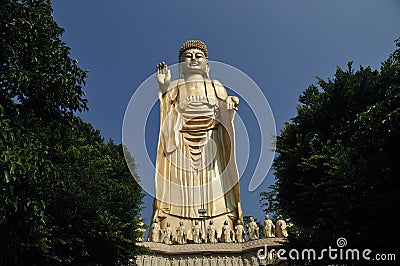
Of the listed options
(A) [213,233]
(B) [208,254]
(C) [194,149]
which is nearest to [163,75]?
(C) [194,149]

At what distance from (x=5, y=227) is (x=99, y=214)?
368 cm

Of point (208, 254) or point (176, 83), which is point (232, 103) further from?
point (208, 254)

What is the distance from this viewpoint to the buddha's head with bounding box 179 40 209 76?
26734 mm

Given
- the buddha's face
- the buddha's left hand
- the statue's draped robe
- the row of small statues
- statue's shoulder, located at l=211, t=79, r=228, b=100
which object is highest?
the buddha's face

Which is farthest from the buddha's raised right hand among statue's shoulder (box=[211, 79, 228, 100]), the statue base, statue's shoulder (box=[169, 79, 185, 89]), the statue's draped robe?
the statue base

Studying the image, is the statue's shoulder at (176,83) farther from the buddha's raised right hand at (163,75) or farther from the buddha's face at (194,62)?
the buddha's raised right hand at (163,75)

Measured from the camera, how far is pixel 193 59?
26.8m

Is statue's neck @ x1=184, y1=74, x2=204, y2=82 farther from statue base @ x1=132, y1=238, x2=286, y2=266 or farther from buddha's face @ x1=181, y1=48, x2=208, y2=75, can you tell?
statue base @ x1=132, y1=238, x2=286, y2=266

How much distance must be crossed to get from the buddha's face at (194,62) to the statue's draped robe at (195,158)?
89 centimetres

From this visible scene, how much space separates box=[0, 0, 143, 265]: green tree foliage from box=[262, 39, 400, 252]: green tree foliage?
5561mm

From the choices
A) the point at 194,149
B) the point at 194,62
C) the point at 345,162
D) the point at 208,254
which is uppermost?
the point at 194,62

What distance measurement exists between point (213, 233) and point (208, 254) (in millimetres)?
1260

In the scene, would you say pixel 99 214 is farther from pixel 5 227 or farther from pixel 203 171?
pixel 203 171

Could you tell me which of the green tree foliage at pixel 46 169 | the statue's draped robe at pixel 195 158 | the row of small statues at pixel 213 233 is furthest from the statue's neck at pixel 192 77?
the green tree foliage at pixel 46 169
